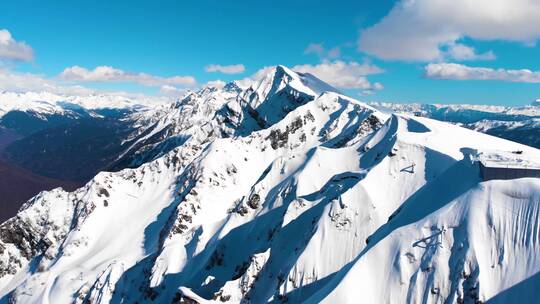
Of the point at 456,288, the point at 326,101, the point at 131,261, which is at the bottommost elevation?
the point at 131,261

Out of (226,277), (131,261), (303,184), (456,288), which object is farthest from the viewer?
(131,261)

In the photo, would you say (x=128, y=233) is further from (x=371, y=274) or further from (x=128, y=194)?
(x=371, y=274)

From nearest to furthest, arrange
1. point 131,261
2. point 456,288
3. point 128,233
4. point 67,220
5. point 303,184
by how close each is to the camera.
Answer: point 456,288
point 303,184
point 131,261
point 128,233
point 67,220

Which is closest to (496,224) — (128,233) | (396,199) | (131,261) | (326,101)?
(396,199)

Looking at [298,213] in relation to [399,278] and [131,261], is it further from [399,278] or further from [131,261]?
[131,261]

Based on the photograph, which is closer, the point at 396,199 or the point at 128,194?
the point at 396,199

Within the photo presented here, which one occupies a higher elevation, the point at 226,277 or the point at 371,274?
the point at 371,274
